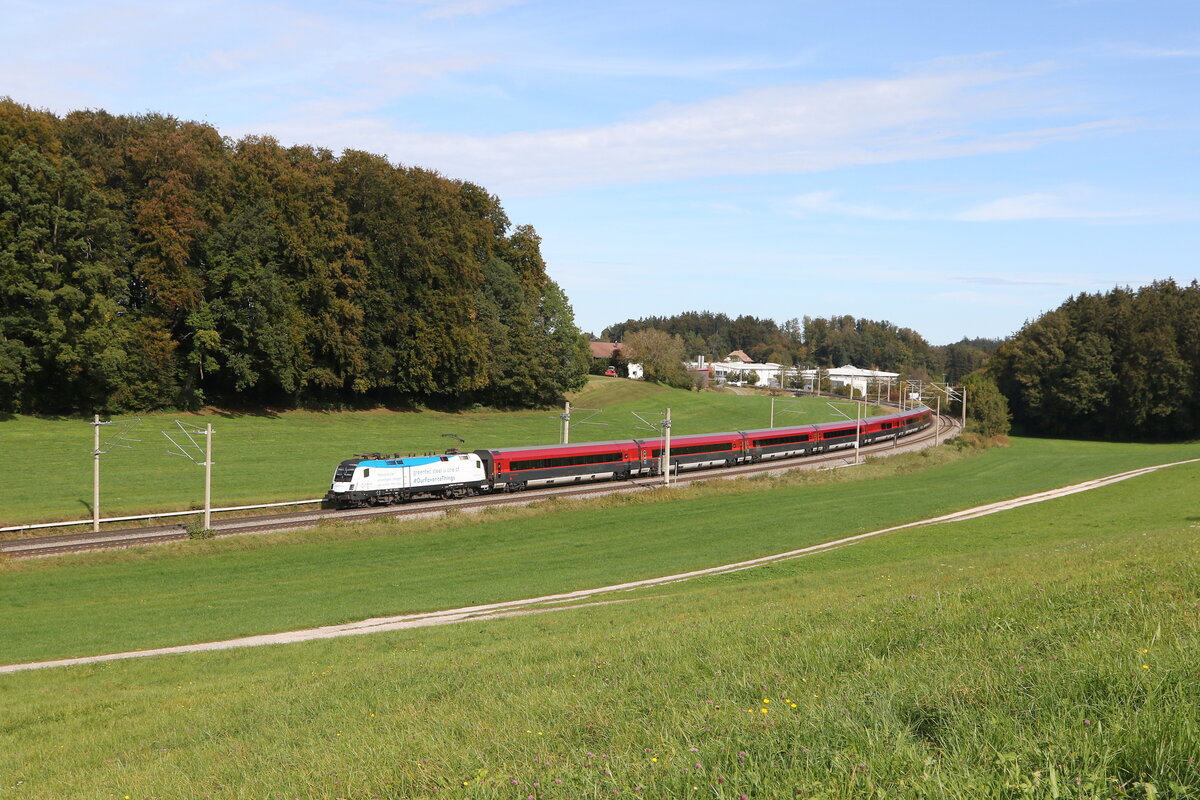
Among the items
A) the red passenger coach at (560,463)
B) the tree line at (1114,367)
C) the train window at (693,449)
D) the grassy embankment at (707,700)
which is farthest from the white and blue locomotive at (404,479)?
the tree line at (1114,367)

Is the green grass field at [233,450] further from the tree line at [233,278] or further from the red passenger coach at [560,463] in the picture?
the red passenger coach at [560,463]

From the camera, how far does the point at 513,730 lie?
7.84 meters

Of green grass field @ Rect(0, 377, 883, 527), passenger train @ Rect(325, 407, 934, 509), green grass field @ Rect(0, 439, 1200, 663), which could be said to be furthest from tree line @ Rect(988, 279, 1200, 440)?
green grass field @ Rect(0, 439, 1200, 663)

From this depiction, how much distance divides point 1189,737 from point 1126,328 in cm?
11960

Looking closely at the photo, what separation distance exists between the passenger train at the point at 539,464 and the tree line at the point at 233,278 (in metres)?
23.5

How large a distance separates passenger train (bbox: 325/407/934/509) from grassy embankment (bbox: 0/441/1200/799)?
20799 millimetres

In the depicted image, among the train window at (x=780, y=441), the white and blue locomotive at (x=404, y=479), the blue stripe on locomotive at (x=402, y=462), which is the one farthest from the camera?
the train window at (x=780, y=441)

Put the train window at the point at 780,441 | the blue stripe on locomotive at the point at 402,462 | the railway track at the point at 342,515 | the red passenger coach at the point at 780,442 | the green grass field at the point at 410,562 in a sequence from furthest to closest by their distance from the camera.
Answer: the train window at the point at 780,441 → the red passenger coach at the point at 780,442 → the blue stripe on locomotive at the point at 402,462 → the railway track at the point at 342,515 → the green grass field at the point at 410,562

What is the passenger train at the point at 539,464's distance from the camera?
45.5m

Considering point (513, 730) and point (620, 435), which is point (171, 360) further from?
point (513, 730)

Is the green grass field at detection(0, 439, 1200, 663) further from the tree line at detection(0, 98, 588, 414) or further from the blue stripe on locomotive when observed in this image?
the tree line at detection(0, 98, 588, 414)

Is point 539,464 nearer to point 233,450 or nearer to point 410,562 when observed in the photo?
point 410,562

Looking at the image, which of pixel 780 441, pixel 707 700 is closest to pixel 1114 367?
pixel 780 441

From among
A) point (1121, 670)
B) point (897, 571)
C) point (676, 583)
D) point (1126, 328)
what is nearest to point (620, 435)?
point (676, 583)
